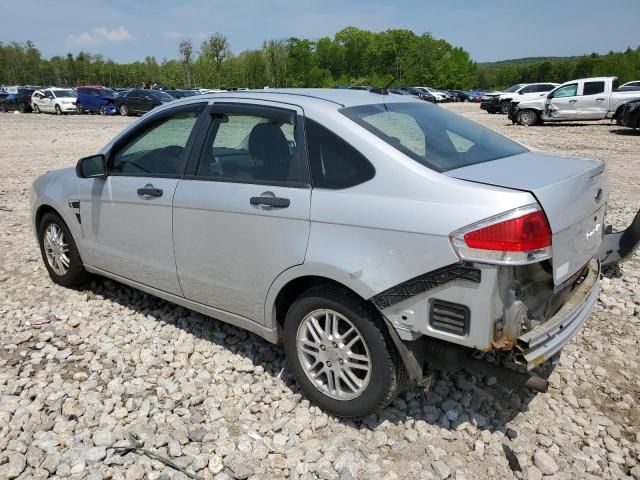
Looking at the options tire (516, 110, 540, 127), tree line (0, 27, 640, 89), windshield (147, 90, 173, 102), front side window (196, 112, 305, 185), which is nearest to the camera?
front side window (196, 112, 305, 185)

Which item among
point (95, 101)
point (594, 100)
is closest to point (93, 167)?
point (594, 100)

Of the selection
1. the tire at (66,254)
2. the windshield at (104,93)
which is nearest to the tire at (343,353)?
the tire at (66,254)

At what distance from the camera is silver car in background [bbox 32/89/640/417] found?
2.41m

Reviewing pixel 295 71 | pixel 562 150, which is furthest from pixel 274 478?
pixel 295 71

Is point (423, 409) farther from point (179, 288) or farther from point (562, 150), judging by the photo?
point (562, 150)

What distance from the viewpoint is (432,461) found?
8.93ft

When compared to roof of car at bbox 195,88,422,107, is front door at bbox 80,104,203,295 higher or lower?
lower

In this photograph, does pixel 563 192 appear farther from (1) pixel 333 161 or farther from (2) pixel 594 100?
(2) pixel 594 100

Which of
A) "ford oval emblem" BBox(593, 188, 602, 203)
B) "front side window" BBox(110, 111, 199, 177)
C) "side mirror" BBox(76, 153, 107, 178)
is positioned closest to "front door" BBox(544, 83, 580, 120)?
"ford oval emblem" BBox(593, 188, 602, 203)

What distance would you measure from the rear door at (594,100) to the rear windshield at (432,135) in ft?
66.8

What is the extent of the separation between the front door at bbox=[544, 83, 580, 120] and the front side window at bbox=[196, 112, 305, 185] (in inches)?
836

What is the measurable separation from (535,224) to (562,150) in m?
13.1

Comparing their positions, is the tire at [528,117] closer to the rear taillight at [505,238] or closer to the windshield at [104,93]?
the rear taillight at [505,238]

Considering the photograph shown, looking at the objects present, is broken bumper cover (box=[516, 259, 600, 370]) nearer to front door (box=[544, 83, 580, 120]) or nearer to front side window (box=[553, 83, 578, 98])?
front door (box=[544, 83, 580, 120])
